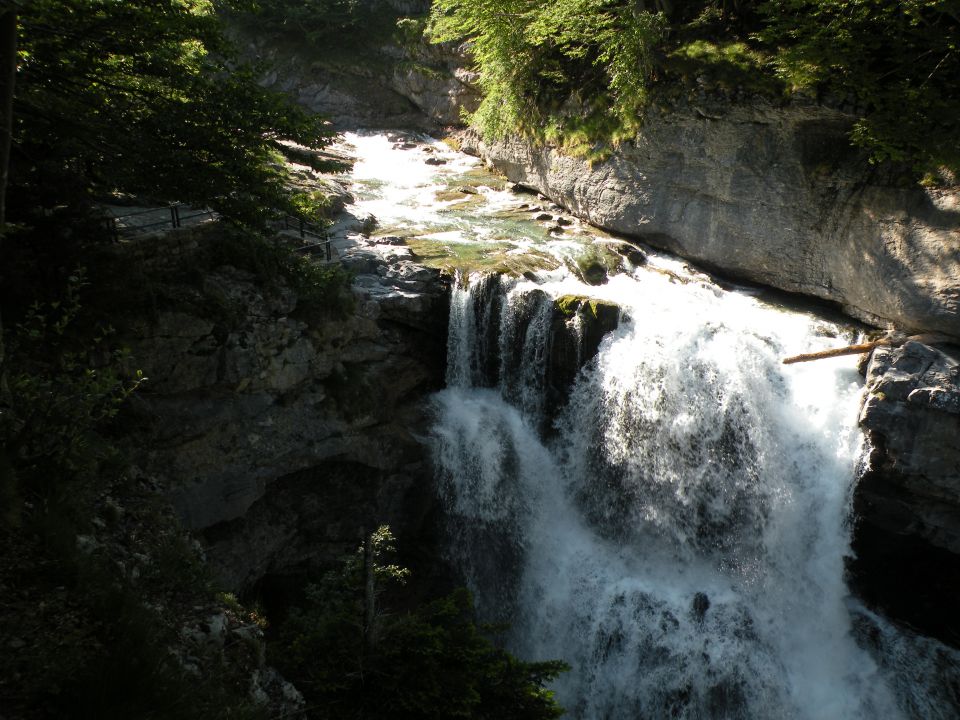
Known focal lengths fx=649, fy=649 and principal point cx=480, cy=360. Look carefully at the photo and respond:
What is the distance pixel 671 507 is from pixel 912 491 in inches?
160

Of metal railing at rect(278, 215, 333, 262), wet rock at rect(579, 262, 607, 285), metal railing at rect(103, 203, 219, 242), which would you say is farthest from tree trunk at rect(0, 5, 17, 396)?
wet rock at rect(579, 262, 607, 285)

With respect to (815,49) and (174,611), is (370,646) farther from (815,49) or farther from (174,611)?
(815,49)

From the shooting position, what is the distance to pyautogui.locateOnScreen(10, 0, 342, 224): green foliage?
7121 mm

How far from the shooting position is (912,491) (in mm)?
11273

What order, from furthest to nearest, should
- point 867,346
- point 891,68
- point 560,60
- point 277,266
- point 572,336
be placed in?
point 560,60 → point 572,336 → point 867,346 → point 891,68 → point 277,266

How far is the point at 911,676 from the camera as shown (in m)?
10.9

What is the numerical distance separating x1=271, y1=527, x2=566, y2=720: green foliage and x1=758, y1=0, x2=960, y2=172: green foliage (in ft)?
37.1

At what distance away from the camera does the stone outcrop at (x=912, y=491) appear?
10961mm

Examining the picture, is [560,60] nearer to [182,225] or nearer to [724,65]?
[724,65]

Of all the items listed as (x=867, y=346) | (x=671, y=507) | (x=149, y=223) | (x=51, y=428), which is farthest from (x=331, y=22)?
(x=51, y=428)

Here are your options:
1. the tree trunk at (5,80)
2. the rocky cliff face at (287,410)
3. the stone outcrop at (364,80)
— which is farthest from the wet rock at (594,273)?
the stone outcrop at (364,80)

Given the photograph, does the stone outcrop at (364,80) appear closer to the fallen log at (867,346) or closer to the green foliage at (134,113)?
the fallen log at (867,346)

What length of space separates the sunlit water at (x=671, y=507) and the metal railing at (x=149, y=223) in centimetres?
540

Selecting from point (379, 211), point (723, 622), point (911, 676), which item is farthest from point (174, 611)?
point (379, 211)
